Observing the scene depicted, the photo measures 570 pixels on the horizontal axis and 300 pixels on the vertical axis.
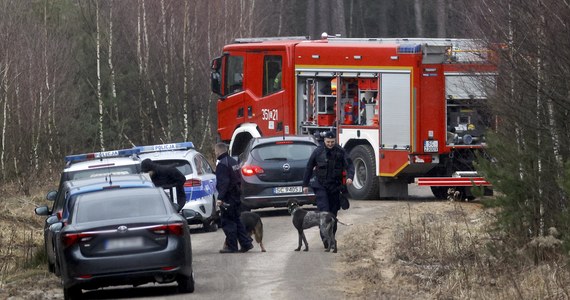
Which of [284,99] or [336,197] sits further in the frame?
[284,99]

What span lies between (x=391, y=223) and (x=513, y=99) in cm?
679

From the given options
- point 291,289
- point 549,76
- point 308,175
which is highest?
point 549,76

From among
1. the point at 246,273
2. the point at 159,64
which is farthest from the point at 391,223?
the point at 159,64

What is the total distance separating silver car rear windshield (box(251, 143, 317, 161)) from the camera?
23719mm

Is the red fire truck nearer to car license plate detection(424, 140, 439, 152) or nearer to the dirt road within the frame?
car license plate detection(424, 140, 439, 152)

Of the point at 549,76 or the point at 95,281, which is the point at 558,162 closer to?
the point at 549,76

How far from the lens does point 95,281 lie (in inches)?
530

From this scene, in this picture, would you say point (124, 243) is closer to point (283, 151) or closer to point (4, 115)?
point (283, 151)

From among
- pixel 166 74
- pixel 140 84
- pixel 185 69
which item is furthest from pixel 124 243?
pixel 140 84

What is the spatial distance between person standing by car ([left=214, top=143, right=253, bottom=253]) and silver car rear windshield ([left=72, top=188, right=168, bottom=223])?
3.26 meters

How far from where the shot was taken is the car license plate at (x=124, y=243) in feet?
44.2

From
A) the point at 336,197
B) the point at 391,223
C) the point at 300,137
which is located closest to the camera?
the point at 336,197

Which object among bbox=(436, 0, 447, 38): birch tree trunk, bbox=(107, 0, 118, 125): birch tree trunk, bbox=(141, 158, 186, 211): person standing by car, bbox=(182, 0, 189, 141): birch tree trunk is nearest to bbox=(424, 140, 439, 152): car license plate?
bbox=(141, 158, 186, 211): person standing by car

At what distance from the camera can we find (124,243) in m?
13.5
